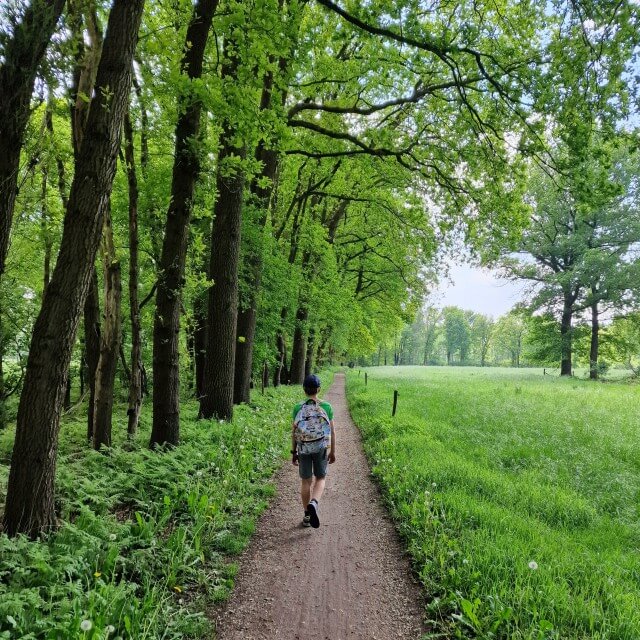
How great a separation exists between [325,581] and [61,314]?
3726 mm

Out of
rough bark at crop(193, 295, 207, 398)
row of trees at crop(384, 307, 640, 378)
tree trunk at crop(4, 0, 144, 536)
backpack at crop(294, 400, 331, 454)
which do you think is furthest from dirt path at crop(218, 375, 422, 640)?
row of trees at crop(384, 307, 640, 378)

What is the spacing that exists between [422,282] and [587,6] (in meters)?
18.3

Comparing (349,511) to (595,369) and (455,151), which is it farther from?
(595,369)

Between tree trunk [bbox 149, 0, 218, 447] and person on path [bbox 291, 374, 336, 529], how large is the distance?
2.45m

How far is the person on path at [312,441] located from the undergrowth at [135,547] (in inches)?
34.5

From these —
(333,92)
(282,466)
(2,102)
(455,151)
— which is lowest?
(282,466)

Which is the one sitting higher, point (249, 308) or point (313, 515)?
point (249, 308)

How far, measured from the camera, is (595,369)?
2708cm

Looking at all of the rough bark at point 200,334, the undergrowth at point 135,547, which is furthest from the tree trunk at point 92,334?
the rough bark at point 200,334

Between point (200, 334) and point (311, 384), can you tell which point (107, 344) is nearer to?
point (311, 384)

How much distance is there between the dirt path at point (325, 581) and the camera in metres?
3.47

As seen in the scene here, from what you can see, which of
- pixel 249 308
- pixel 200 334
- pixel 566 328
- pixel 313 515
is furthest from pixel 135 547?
pixel 566 328

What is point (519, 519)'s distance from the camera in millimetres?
5156

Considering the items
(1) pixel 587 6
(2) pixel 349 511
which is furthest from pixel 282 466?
(1) pixel 587 6
